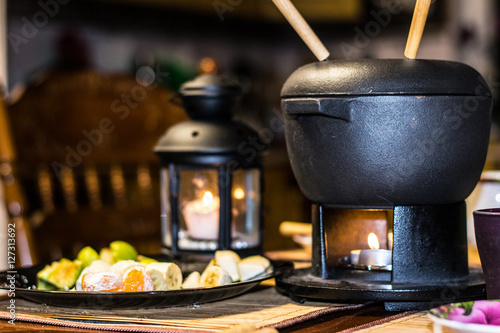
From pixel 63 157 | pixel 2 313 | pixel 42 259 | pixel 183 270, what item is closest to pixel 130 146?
pixel 63 157

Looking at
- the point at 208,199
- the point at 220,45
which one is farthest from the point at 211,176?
the point at 220,45

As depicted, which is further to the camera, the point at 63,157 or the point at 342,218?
the point at 63,157

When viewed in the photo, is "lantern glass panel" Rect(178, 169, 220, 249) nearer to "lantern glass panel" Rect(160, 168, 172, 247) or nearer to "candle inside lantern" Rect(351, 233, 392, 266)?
"lantern glass panel" Rect(160, 168, 172, 247)

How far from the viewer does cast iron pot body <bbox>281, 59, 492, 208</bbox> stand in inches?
40.0

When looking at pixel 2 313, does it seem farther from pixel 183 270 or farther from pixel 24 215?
pixel 24 215

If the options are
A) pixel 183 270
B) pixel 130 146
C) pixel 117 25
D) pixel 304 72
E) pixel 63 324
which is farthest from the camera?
pixel 117 25

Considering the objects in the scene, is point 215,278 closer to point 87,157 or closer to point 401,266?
point 401,266

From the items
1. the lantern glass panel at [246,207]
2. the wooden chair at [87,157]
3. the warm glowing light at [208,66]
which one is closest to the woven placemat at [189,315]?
the lantern glass panel at [246,207]

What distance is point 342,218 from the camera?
1.14m

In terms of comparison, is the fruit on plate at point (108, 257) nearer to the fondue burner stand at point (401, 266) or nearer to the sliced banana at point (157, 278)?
the sliced banana at point (157, 278)

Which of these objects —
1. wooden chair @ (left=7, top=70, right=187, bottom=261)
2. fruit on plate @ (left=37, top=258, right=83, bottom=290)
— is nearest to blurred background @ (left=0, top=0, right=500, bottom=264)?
wooden chair @ (left=7, top=70, right=187, bottom=261)

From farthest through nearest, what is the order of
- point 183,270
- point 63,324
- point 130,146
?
point 130,146 → point 183,270 → point 63,324

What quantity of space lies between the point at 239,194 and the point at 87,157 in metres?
1.66

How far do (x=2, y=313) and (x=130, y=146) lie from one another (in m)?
2.15
